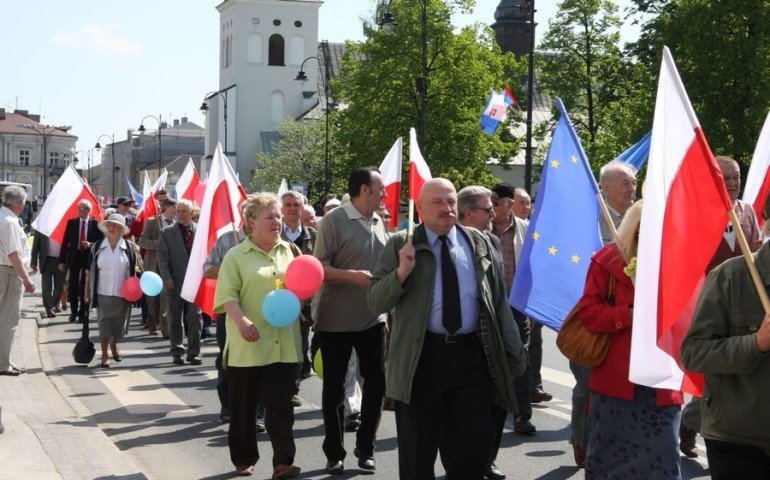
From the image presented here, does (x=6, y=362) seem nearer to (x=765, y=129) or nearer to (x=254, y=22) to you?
(x=765, y=129)

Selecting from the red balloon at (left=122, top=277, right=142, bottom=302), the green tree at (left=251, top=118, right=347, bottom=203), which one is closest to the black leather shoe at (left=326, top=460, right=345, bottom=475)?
the red balloon at (left=122, top=277, right=142, bottom=302)

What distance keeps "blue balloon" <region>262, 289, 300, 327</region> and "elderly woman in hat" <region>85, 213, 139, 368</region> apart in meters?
6.99

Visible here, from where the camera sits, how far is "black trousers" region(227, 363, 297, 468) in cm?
795

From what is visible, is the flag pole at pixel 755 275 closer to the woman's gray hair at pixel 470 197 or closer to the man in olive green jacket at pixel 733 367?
the man in olive green jacket at pixel 733 367

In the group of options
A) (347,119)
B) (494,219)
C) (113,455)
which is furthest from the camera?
(347,119)

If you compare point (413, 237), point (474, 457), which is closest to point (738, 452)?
point (474, 457)

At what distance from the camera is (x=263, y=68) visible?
365 ft

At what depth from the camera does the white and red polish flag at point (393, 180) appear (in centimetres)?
1117

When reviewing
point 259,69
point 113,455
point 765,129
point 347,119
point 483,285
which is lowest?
point 113,455

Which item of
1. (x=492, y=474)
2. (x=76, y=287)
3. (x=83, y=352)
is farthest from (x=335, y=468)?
(x=76, y=287)

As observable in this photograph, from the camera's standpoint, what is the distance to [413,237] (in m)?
6.42

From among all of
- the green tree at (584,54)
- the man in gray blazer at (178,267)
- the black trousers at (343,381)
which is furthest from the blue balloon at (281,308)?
the green tree at (584,54)

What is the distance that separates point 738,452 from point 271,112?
10837cm

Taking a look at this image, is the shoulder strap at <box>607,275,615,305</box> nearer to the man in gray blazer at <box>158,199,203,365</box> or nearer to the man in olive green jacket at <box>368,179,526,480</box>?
the man in olive green jacket at <box>368,179,526,480</box>
